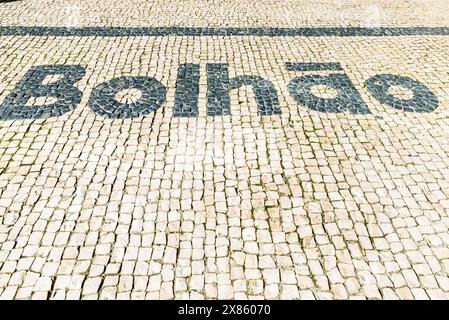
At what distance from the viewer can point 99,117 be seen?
23.4 feet

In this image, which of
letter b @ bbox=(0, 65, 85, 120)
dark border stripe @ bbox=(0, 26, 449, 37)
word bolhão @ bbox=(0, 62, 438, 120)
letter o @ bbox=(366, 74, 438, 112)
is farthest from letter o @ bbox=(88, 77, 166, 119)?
letter o @ bbox=(366, 74, 438, 112)

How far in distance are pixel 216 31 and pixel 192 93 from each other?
3433mm

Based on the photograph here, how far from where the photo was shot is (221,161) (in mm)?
6297

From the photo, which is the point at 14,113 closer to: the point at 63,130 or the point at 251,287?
the point at 63,130

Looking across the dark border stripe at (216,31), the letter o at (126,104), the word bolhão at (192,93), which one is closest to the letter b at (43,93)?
the word bolhão at (192,93)

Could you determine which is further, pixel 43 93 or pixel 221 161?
pixel 43 93

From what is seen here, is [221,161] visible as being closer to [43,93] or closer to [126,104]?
[126,104]

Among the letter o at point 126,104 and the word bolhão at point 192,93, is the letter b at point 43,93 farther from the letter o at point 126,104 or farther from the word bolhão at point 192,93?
the letter o at point 126,104

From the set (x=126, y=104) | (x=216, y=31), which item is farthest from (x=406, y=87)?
(x=126, y=104)

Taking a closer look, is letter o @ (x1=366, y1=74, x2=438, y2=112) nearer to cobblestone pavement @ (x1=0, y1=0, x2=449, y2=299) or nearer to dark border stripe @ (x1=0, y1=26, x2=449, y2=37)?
cobblestone pavement @ (x1=0, y1=0, x2=449, y2=299)

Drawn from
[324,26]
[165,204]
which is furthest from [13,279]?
[324,26]

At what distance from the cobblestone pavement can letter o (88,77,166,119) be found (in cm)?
4

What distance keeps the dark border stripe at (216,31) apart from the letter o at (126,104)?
2605mm

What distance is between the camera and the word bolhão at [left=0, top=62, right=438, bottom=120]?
734 cm
